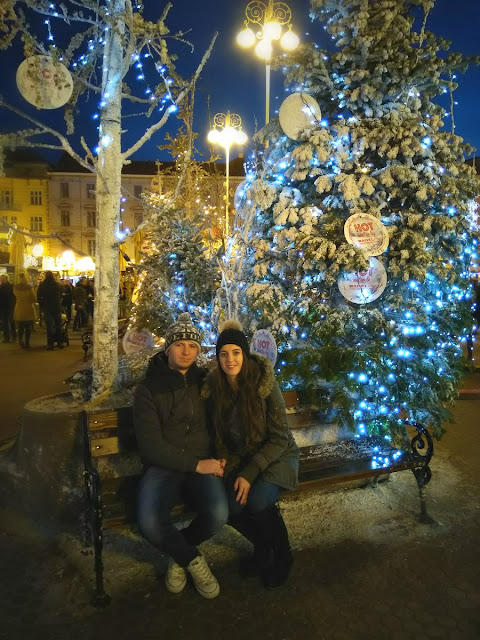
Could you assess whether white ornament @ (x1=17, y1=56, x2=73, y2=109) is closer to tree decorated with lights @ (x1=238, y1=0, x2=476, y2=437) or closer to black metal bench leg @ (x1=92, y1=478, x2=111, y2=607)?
tree decorated with lights @ (x1=238, y1=0, x2=476, y2=437)

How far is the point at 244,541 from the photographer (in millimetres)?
4023

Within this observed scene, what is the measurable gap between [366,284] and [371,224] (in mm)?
643

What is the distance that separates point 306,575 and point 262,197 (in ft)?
13.4

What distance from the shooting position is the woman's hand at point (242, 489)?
342 centimetres

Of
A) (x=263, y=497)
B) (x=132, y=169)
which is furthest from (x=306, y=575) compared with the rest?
(x=132, y=169)

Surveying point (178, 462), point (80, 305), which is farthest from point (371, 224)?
point (80, 305)

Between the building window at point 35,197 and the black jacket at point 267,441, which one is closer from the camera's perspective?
the black jacket at point 267,441

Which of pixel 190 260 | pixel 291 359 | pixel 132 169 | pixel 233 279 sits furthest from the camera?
pixel 132 169

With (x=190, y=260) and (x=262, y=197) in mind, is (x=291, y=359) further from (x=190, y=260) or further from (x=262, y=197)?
(x=190, y=260)

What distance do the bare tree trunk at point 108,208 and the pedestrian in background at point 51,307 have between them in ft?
29.0

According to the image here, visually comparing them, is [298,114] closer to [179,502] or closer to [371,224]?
[371,224]

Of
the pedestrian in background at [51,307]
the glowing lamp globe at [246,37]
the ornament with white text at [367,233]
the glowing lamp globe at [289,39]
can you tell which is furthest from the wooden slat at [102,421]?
the pedestrian in background at [51,307]

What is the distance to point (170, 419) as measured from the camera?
142 inches

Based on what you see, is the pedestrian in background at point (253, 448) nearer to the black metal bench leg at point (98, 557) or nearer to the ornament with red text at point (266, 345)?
the black metal bench leg at point (98, 557)
